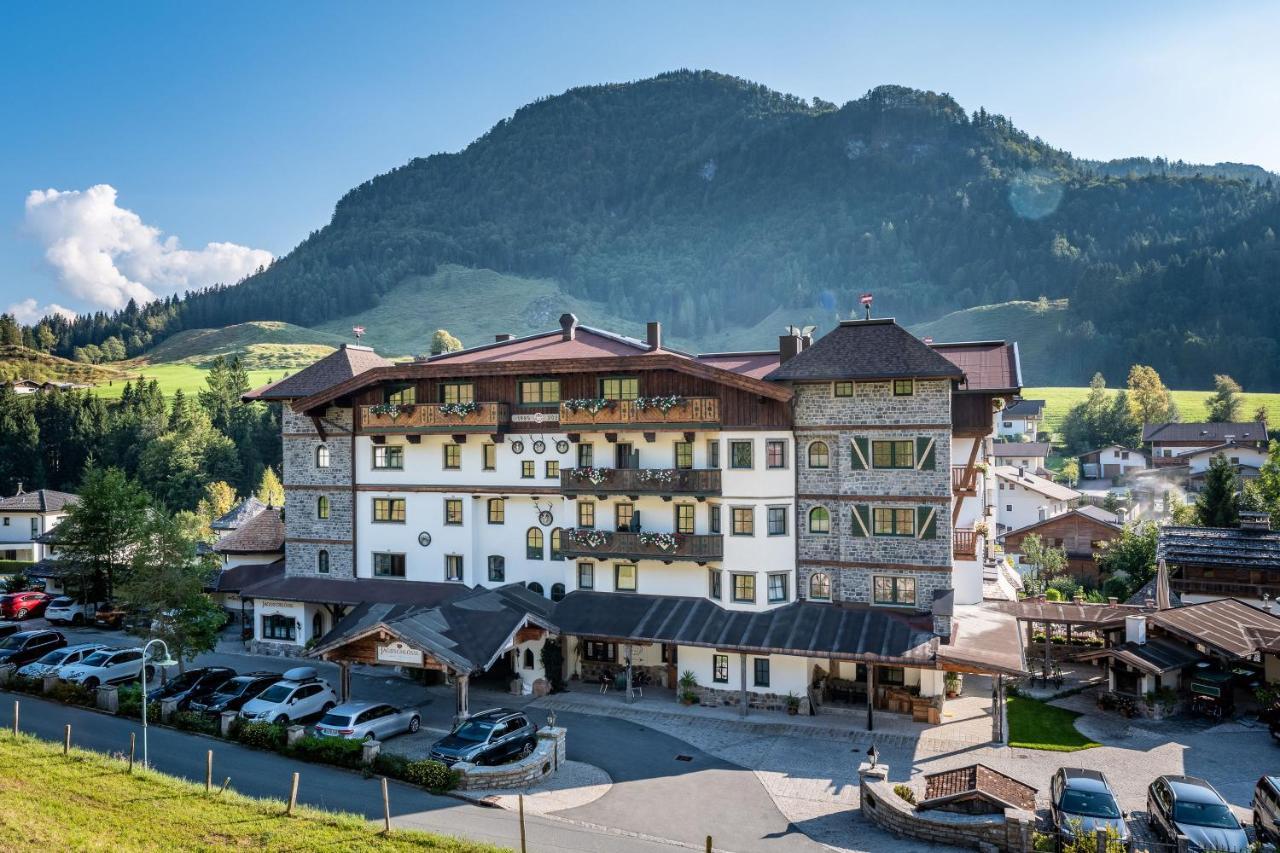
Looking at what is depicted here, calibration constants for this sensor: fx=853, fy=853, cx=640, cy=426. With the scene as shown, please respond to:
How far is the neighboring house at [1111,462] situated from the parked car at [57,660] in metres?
115

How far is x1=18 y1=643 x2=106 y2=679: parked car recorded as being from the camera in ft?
120

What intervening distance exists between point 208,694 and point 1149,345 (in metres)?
198

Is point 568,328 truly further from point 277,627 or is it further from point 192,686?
point 192,686

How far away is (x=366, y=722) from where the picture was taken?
29.2 m

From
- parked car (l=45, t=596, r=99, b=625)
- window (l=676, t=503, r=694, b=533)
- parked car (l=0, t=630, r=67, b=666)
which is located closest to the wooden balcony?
window (l=676, t=503, r=694, b=533)

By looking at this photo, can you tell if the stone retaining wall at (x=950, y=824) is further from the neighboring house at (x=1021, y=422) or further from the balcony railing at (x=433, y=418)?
the neighboring house at (x=1021, y=422)

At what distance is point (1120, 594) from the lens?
58844 millimetres

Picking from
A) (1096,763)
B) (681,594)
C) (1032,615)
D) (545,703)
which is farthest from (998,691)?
(545,703)

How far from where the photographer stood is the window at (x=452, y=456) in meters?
41.3

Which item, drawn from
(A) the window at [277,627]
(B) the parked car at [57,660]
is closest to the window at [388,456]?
(A) the window at [277,627]

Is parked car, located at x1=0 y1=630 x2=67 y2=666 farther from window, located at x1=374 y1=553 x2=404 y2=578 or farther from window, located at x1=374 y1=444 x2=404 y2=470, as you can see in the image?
window, located at x1=374 y1=444 x2=404 y2=470

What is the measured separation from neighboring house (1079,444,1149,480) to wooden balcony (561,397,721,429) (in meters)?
97.1

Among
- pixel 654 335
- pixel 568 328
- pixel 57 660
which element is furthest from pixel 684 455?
pixel 57 660

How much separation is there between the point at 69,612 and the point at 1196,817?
57.8 metres
